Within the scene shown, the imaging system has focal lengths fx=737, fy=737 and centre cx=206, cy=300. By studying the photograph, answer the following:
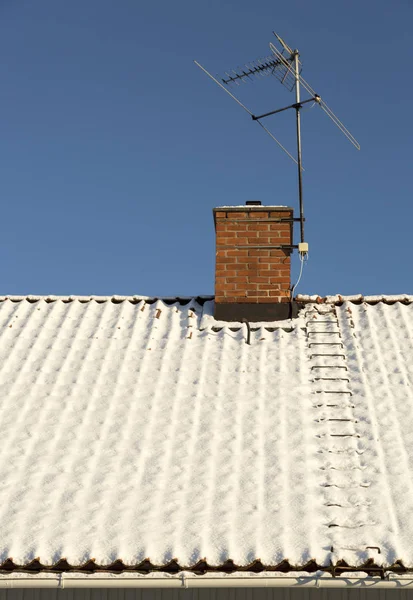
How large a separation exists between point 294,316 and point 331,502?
340cm

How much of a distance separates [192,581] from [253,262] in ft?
15.3

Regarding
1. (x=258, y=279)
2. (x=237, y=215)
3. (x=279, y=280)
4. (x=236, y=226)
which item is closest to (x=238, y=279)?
(x=258, y=279)

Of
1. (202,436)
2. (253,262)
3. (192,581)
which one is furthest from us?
(253,262)

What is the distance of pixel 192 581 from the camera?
16.5 feet

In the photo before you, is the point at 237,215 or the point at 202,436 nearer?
the point at 202,436

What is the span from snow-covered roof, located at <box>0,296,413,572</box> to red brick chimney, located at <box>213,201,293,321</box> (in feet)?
0.96

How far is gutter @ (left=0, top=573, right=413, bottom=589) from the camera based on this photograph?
496 cm

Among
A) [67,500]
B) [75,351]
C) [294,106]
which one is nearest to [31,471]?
[67,500]

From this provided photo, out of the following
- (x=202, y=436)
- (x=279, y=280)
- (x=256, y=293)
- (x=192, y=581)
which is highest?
(x=279, y=280)

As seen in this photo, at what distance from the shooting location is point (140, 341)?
8.34 metres

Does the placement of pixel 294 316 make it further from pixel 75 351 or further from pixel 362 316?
pixel 75 351

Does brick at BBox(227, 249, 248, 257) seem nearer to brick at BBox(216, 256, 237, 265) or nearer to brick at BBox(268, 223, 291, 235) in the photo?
brick at BBox(216, 256, 237, 265)

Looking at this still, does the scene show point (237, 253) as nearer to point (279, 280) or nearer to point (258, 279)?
point (258, 279)

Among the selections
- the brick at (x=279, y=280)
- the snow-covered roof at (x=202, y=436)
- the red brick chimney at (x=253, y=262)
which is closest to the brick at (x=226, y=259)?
the red brick chimney at (x=253, y=262)
